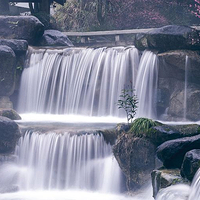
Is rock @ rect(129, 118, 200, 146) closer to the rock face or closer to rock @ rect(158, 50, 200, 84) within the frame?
the rock face

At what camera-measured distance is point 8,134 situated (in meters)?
17.6

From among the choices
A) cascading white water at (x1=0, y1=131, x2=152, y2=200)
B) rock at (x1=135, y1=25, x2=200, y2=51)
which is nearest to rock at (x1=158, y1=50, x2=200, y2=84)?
rock at (x1=135, y1=25, x2=200, y2=51)

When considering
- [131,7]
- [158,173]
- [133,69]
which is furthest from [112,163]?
[131,7]

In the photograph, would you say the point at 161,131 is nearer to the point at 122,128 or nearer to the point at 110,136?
the point at 122,128

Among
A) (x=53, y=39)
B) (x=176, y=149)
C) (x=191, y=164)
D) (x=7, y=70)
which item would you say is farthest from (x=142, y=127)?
(x=53, y=39)

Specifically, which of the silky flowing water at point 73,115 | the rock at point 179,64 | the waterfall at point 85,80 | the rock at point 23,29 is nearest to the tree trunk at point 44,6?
the rock at point 23,29

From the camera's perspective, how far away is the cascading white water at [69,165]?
1678 centimetres

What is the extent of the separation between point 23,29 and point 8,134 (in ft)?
29.8

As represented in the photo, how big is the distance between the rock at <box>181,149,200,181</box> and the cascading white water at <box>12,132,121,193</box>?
12.9 ft

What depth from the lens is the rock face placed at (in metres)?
20.4

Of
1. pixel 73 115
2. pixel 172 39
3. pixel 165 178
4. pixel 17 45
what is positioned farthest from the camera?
pixel 17 45

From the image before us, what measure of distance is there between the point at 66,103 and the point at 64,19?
13238 mm

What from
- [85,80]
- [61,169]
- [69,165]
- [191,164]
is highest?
[85,80]

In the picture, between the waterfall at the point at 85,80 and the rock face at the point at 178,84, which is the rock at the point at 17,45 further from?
the rock face at the point at 178,84
